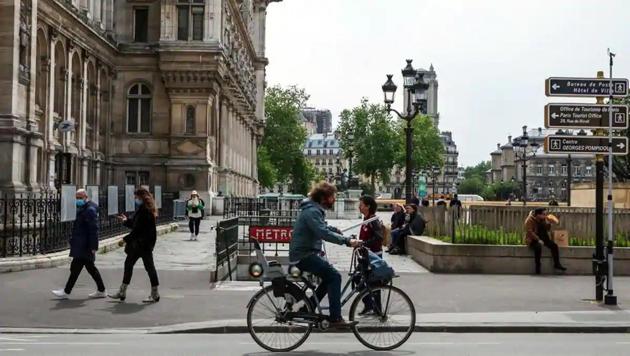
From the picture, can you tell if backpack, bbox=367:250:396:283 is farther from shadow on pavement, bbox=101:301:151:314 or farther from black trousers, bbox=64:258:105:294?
black trousers, bbox=64:258:105:294

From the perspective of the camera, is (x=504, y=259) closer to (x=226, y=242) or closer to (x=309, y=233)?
(x=226, y=242)

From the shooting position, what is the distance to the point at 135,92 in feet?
154

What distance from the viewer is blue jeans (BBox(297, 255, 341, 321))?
10.4 m

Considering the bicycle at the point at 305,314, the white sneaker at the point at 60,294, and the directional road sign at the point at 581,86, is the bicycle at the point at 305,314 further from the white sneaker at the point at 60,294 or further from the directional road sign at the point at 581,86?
the directional road sign at the point at 581,86

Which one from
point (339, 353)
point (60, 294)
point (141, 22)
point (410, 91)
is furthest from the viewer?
point (141, 22)

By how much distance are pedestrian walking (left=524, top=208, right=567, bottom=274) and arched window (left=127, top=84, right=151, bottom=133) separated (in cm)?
3017

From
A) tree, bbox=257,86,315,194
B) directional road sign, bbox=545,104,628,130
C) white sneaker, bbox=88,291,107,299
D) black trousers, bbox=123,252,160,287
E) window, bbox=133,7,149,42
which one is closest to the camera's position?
black trousers, bbox=123,252,160,287

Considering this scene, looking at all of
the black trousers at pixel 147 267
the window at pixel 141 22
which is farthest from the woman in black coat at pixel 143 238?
the window at pixel 141 22

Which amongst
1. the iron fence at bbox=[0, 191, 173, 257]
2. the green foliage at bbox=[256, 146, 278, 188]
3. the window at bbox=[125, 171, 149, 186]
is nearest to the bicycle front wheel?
the iron fence at bbox=[0, 191, 173, 257]

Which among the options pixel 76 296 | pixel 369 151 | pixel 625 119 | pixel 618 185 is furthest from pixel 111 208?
pixel 369 151

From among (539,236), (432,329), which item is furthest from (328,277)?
(539,236)

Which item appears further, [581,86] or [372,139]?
[372,139]

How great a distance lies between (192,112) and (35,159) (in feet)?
53.6

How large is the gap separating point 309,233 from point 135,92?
125 feet
